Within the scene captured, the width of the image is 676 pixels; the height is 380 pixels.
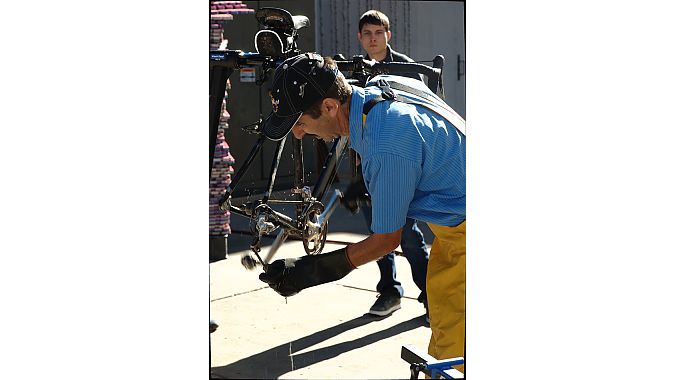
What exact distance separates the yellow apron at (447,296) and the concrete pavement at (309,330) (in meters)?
0.07

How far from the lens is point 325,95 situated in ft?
7.99

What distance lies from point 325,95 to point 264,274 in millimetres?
569

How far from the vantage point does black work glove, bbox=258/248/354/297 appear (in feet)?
8.08

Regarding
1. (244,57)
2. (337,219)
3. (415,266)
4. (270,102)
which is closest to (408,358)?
(415,266)

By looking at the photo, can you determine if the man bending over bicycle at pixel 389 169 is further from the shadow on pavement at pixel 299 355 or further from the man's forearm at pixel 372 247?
the shadow on pavement at pixel 299 355

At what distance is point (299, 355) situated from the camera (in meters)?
2.77

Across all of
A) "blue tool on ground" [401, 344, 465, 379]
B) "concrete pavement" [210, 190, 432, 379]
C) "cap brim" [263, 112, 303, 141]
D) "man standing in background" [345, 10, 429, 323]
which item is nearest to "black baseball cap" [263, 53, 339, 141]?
"cap brim" [263, 112, 303, 141]

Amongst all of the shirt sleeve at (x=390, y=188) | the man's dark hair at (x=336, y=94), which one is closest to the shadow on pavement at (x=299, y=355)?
the shirt sleeve at (x=390, y=188)

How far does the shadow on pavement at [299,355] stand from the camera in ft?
9.00

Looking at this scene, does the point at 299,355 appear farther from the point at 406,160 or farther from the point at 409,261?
the point at 406,160

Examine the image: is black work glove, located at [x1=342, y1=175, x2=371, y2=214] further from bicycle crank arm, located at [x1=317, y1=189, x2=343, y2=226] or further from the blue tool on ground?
the blue tool on ground

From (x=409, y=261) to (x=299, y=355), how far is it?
0.44 meters

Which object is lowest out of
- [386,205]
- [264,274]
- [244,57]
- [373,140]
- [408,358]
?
[408,358]
